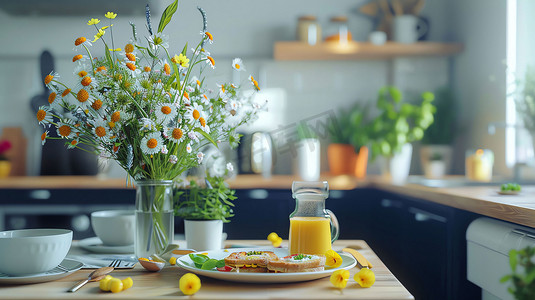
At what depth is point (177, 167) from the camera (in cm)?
127

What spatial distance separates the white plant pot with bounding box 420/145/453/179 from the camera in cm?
346

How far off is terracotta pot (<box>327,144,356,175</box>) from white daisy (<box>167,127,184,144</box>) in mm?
2444

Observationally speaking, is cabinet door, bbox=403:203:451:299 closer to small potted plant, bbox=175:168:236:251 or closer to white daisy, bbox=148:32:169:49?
small potted plant, bbox=175:168:236:251

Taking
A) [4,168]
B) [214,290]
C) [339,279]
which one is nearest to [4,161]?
[4,168]

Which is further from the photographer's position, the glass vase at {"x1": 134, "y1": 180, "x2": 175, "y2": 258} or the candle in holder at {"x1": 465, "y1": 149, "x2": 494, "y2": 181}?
the candle in holder at {"x1": 465, "y1": 149, "x2": 494, "y2": 181}

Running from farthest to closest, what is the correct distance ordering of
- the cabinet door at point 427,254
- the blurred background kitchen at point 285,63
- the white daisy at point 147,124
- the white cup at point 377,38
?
the blurred background kitchen at point 285,63
the white cup at point 377,38
the cabinet door at point 427,254
the white daisy at point 147,124

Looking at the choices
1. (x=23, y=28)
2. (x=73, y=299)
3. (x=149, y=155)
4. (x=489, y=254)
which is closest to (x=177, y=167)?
(x=149, y=155)

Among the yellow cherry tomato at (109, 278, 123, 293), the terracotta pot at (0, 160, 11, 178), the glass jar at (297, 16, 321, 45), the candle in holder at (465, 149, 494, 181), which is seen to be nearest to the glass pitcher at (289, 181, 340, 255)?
the yellow cherry tomato at (109, 278, 123, 293)

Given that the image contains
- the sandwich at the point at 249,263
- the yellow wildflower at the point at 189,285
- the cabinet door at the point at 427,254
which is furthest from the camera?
the cabinet door at the point at 427,254

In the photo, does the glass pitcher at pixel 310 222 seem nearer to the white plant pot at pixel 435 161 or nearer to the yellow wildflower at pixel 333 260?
the yellow wildflower at pixel 333 260

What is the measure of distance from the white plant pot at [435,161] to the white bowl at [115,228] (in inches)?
95.6

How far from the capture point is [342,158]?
11.6 feet

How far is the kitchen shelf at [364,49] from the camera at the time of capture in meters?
3.41

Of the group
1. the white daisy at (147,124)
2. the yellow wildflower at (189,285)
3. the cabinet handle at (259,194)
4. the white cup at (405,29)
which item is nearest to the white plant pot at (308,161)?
the cabinet handle at (259,194)
